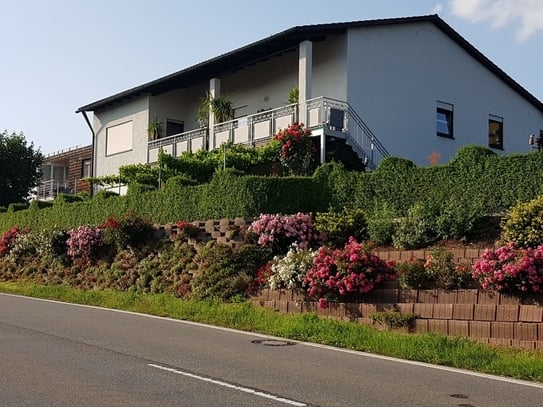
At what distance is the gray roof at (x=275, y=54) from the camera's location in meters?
25.2

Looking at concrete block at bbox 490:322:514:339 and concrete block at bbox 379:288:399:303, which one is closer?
concrete block at bbox 490:322:514:339

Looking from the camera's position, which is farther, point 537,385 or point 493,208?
point 493,208

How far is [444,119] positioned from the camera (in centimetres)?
2875

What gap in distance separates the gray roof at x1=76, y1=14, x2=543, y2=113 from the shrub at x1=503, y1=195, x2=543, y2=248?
508 inches

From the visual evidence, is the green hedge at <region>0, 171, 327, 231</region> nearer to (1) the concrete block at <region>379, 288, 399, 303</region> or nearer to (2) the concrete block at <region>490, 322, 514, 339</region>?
(1) the concrete block at <region>379, 288, 399, 303</region>

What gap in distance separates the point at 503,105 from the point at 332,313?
2050 cm

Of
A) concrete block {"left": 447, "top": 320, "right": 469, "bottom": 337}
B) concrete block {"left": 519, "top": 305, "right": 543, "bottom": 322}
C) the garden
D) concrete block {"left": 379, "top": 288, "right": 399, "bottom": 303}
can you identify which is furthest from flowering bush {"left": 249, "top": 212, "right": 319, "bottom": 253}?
concrete block {"left": 519, "top": 305, "right": 543, "bottom": 322}

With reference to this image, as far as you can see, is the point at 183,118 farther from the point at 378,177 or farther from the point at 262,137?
the point at 378,177

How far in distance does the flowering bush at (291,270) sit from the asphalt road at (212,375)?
2.03 metres

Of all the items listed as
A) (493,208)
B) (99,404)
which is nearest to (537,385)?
(99,404)

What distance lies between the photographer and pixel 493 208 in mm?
15914

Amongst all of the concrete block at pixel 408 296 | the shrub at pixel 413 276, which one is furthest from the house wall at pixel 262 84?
the concrete block at pixel 408 296

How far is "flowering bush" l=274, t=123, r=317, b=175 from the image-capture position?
23.2 metres

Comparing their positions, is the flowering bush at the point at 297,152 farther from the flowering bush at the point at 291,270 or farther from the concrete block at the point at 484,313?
the concrete block at the point at 484,313
